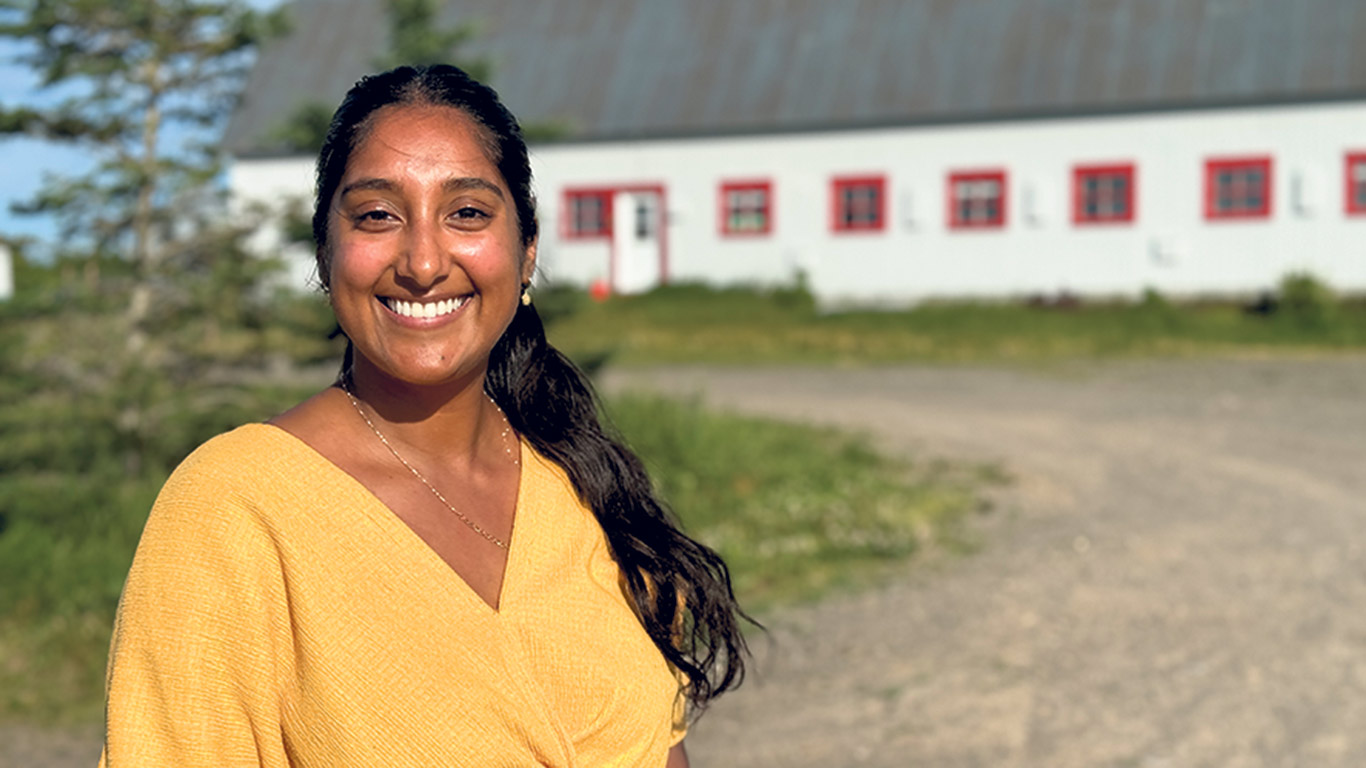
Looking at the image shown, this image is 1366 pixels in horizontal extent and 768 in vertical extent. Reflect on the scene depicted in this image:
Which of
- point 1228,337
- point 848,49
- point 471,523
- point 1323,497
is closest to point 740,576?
point 1323,497

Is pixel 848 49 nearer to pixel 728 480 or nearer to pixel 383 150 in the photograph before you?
pixel 728 480

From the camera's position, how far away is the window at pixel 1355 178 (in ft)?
84.1

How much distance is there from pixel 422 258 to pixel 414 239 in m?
0.03

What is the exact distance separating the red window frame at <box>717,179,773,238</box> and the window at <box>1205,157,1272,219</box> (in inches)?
297

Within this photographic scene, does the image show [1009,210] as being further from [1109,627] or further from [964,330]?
[1109,627]

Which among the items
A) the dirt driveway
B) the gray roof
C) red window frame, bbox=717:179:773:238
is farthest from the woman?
red window frame, bbox=717:179:773:238

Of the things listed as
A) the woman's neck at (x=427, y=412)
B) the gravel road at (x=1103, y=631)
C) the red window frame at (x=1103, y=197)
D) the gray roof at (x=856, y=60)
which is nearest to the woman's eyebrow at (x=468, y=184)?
the woman's neck at (x=427, y=412)

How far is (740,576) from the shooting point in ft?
28.1

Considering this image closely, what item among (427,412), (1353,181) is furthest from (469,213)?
(1353,181)

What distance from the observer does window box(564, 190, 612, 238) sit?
29.3 metres

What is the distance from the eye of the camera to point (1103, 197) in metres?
26.9

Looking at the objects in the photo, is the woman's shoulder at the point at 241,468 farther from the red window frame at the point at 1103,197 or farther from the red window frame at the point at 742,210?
the red window frame at the point at 742,210

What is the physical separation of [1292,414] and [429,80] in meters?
13.2

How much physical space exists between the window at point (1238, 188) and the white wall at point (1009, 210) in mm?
135
